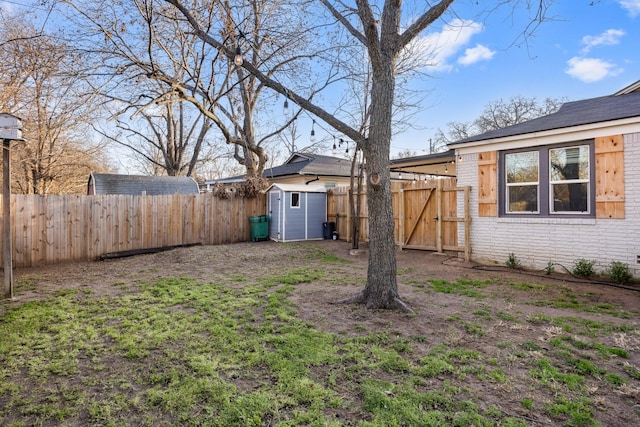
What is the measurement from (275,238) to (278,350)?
8.91m

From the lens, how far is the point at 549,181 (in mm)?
6773

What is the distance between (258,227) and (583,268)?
9.17m

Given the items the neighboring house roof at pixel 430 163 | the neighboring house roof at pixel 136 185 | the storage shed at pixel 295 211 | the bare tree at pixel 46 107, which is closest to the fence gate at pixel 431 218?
the neighboring house roof at pixel 430 163

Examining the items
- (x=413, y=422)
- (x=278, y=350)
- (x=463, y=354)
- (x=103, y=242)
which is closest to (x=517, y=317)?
(x=463, y=354)

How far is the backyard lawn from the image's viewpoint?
7.27 ft

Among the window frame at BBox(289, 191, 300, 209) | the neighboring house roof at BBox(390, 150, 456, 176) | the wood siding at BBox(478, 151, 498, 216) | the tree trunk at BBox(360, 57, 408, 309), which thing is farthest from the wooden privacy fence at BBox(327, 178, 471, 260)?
the tree trunk at BBox(360, 57, 408, 309)

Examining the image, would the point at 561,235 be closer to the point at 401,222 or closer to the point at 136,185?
the point at 401,222

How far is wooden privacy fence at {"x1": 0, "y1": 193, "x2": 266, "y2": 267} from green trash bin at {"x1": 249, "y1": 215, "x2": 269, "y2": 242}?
0.40 meters

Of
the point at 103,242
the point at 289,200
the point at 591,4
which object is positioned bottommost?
the point at 103,242

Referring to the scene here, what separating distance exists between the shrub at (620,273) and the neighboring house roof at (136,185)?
1180cm

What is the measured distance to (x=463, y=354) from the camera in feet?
9.95

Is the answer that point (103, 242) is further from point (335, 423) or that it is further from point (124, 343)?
point (335, 423)

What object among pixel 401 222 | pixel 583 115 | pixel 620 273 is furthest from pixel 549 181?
pixel 401 222

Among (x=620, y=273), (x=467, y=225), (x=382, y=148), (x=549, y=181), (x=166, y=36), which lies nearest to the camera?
(x=382, y=148)
